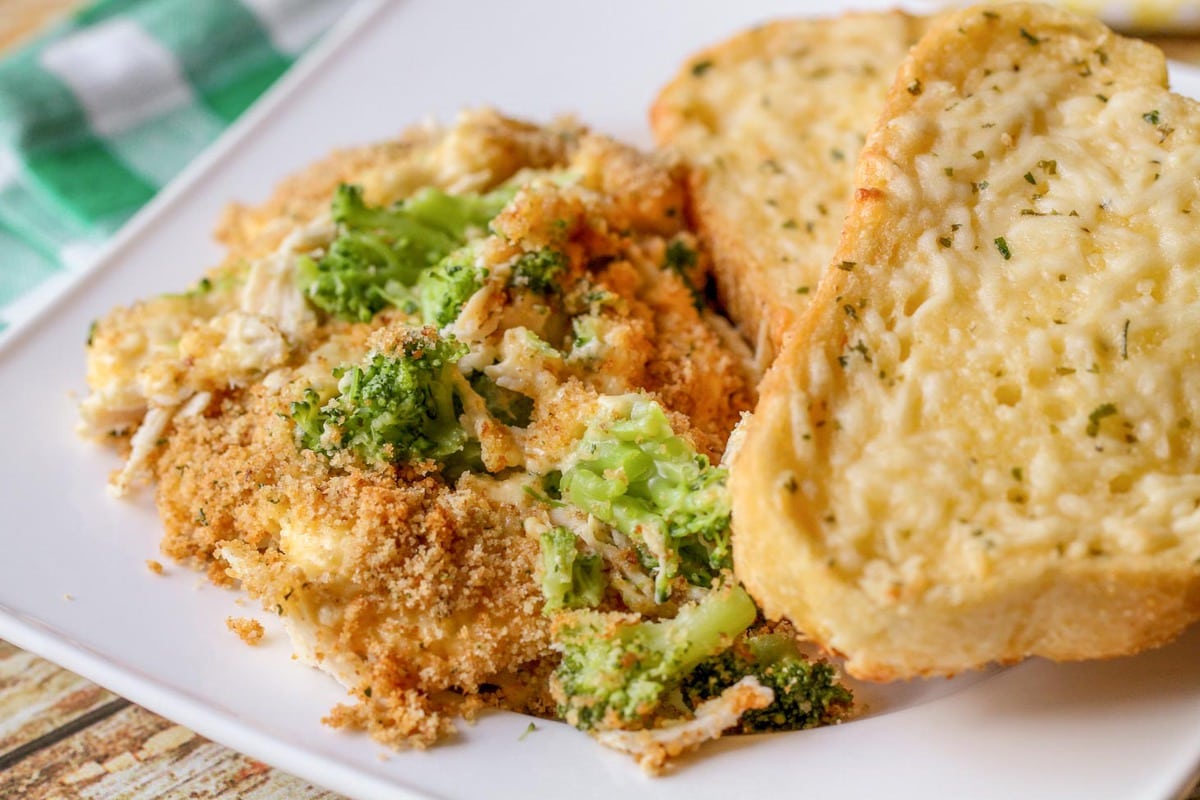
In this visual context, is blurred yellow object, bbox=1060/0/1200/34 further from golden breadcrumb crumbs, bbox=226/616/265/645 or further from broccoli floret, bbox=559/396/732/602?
golden breadcrumb crumbs, bbox=226/616/265/645

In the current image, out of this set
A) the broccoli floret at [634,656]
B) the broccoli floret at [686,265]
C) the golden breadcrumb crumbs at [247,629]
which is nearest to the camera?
the broccoli floret at [634,656]

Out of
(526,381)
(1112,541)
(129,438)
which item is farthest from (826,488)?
(129,438)

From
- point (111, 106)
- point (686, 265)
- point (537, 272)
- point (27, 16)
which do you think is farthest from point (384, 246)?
point (27, 16)

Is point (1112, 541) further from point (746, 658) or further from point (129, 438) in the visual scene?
point (129, 438)

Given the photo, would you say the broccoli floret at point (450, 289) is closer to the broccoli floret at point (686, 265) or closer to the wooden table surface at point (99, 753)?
the broccoli floret at point (686, 265)

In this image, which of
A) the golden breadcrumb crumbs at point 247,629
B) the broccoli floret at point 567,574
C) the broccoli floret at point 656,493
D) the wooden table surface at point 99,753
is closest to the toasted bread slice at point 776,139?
the broccoli floret at point 656,493
